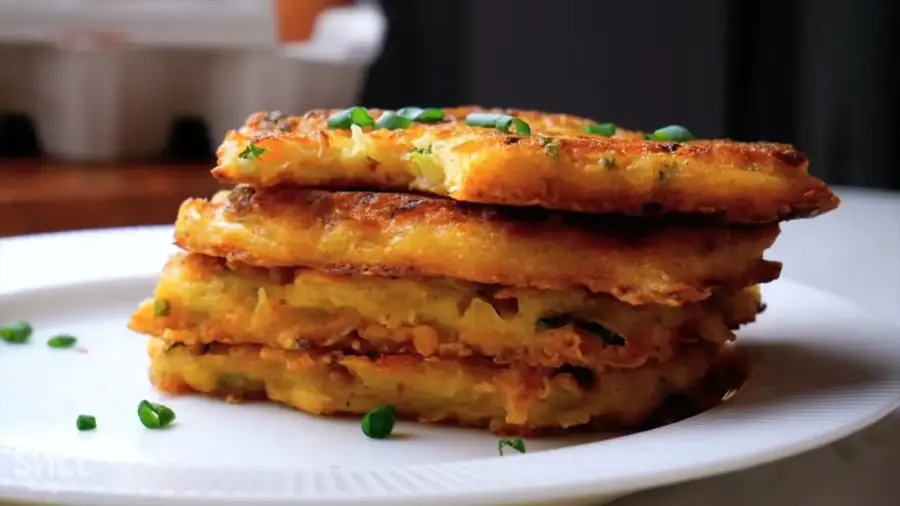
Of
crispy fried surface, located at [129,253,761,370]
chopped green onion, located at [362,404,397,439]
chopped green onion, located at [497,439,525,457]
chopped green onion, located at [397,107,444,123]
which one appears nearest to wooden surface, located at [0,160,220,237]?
crispy fried surface, located at [129,253,761,370]

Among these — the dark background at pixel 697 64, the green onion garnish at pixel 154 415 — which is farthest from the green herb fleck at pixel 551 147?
the dark background at pixel 697 64

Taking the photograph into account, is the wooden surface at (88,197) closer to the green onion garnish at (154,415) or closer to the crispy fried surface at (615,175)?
the green onion garnish at (154,415)

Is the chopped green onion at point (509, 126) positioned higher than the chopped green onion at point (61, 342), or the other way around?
the chopped green onion at point (509, 126)

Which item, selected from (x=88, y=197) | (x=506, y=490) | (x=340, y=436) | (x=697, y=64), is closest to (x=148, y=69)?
(x=88, y=197)

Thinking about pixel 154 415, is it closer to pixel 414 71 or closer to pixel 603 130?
pixel 603 130

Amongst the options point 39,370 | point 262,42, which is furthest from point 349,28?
point 39,370

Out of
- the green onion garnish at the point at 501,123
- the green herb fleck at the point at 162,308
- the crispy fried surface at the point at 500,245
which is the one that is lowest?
the green herb fleck at the point at 162,308

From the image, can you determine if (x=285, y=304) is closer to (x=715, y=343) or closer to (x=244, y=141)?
(x=244, y=141)
